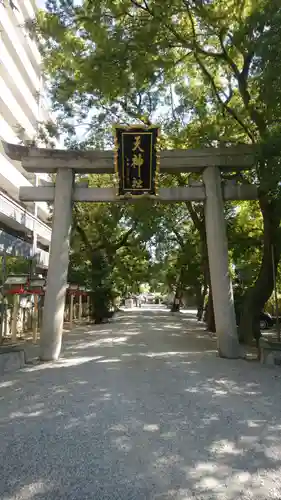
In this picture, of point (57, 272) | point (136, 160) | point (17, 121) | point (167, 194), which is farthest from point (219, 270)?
point (17, 121)

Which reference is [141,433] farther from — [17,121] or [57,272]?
[17,121]

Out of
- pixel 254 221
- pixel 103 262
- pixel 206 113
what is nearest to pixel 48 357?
pixel 206 113

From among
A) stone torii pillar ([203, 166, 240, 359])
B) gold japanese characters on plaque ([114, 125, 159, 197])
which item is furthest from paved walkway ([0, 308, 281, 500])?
gold japanese characters on plaque ([114, 125, 159, 197])

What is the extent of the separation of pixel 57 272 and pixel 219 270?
156 inches

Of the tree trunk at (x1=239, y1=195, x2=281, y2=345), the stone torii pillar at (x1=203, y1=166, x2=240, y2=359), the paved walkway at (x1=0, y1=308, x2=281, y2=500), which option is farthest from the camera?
the tree trunk at (x1=239, y1=195, x2=281, y2=345)

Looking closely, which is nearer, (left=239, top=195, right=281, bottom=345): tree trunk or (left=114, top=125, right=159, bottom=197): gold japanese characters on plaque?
(left=114, top=125, right=159, bottom=197): gold japanese characters on plaque

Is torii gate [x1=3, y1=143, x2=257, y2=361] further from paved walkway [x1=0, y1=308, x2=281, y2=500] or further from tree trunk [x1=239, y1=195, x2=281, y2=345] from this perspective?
paved walkway [x1=0, y1=308, x2=281, y2=500]

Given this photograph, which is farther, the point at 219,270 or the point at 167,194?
the point at 167,194

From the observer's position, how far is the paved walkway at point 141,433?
10.2ft

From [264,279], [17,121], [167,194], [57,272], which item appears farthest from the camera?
[17,121]

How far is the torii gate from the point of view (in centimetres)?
952

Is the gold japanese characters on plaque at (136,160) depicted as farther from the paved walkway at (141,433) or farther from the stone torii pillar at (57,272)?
the paved walkway at (141,433)


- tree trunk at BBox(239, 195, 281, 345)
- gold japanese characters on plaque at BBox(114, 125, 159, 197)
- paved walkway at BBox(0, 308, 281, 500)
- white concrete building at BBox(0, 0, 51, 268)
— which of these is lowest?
paved walkway at BBox(0, 308, 281, 500)

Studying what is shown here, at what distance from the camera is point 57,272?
961 centimetres
